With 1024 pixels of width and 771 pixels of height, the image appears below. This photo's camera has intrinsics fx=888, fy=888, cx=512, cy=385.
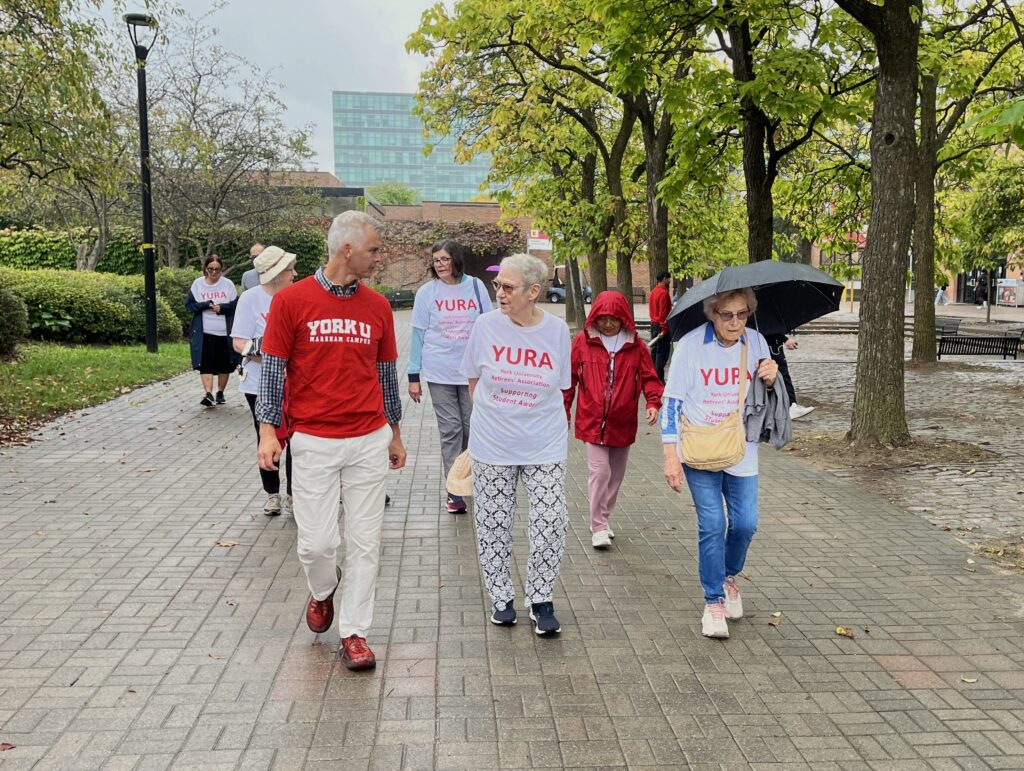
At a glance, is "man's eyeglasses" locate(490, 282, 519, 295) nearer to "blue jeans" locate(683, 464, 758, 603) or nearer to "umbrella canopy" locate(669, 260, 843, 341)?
"umbrella canopy" locate(669, 260, 843, 341)

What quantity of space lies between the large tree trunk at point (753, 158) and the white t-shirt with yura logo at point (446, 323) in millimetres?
6595

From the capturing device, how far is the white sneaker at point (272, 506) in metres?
6.46

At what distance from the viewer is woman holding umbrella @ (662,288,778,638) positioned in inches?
164

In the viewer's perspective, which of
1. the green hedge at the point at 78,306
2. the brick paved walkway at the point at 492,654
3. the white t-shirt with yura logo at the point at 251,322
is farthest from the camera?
the green hedge at the point at 78,306

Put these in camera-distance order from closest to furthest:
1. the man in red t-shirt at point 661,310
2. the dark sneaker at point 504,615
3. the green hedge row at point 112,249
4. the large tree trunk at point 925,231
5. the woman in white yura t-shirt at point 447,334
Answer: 1. the dark sneaker at point 504,615
2. the woman in white yura t-shirt at point 447,334
3. the man in red t-shirt at point 661,310
4. the large tree trunk at point 925,231
5. the green hedge row at point 112,249

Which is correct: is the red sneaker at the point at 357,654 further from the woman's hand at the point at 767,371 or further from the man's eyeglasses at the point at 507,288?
the woman's hand at the point at 767,371

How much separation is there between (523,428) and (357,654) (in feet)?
4.12

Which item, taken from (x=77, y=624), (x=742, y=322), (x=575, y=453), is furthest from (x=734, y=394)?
(x=575, y=453)

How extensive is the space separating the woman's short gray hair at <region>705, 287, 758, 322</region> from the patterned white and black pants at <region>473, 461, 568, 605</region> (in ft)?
3.38

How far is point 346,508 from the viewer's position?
3.93 meters

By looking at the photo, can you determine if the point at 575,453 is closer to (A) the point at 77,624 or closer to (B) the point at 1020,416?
(A) the point at 77,624

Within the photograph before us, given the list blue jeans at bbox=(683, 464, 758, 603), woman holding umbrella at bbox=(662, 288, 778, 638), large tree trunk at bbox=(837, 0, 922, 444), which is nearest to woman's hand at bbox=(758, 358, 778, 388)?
woman holding umbrella at bbox=(662, 288, 778, 638)

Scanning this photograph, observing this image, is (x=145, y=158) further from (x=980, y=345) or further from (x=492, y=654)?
(x=980, y=345)

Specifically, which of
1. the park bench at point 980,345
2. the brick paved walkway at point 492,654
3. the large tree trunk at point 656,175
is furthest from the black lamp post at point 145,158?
the park bench at point 980,345
